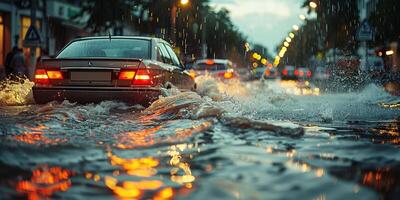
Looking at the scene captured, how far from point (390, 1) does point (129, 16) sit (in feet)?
45.8

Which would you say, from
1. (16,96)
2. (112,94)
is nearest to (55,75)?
(112,94)

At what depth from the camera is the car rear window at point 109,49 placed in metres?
8.55

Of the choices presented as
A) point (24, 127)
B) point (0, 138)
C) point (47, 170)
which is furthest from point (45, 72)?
point (47, 170)

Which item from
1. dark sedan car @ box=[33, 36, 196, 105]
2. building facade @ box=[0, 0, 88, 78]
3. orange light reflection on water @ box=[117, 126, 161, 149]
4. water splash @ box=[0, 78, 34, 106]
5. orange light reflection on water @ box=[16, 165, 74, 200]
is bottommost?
orange light reflection on water @ box=[16, 165, 74, 200]

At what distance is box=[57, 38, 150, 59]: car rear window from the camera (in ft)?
28.1

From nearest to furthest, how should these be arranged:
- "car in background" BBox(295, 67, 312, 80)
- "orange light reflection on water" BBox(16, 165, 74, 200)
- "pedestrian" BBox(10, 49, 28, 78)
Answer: "orange light reflection on water" BBox(16, 165, 74, 200)
"pedestrian" BBox(10, 49, 28, 78)
"car in background" BBox(295, 67, 312, 80)

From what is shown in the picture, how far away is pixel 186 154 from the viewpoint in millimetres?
4820

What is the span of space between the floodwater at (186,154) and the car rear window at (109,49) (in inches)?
41.8

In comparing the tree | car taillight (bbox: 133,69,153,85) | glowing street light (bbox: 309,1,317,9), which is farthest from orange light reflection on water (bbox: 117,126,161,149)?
glowing street light (bbox: 309,1,317,9)

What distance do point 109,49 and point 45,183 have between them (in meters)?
5.03

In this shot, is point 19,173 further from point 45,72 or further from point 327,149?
point 45,72

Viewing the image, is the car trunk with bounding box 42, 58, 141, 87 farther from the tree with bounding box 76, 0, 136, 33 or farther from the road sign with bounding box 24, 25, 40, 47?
the tree with bounding box 76, 0, 136, 33

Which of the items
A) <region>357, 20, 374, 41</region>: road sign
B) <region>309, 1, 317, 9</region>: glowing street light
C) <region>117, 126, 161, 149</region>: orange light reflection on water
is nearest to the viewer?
<region>117, 126, 161, 149</region>: orange light reflection on water

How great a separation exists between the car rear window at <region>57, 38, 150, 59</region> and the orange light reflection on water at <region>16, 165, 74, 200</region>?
4.42m
